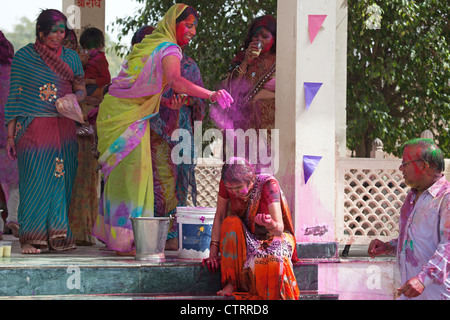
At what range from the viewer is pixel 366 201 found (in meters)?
6.16

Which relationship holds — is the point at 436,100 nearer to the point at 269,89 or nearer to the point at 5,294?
the point at 269,89

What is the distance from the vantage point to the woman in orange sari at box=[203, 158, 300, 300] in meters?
4.46

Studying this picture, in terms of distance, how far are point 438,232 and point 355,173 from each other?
2.28 metres

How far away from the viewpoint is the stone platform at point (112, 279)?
14.8ft

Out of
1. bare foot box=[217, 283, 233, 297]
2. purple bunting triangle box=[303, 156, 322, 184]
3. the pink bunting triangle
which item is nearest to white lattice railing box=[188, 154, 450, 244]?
purple bunting triangle box=[303, 156, 322, 184]

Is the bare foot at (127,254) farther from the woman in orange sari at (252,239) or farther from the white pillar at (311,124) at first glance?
the white pillar at (311,124)

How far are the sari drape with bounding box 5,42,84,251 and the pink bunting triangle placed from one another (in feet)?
6.59

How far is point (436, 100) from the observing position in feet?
31.4

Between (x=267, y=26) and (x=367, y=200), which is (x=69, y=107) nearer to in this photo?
(x=267, y=26)

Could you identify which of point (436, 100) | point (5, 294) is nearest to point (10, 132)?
point (5, 294)

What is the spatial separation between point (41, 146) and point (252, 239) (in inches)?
78.2

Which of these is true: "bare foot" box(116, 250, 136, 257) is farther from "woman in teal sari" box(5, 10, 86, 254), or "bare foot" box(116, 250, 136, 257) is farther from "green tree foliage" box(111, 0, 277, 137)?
"green tree foliage" box(111, 0, 277, 137)

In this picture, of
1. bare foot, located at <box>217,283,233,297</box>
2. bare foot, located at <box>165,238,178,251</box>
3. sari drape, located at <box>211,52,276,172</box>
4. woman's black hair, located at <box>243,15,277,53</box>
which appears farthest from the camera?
woman's black hair, located at <box>243,15,277,53</box>

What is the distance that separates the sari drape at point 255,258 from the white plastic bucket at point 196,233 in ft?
1.43
